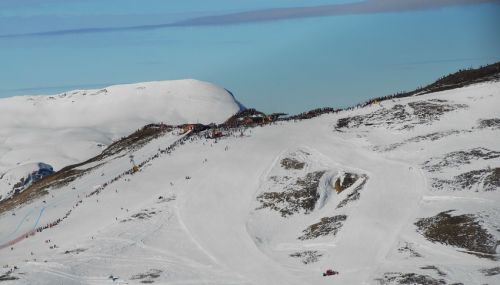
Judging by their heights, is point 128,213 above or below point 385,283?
above

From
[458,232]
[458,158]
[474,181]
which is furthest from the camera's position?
[458,158]

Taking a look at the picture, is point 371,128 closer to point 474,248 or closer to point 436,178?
point 436,178

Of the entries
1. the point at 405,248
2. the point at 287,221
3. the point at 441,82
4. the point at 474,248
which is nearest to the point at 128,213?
the point at 287,221

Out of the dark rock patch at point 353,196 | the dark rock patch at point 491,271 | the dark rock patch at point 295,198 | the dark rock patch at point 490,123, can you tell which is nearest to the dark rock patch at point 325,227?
the dark rock patch at point 353,196

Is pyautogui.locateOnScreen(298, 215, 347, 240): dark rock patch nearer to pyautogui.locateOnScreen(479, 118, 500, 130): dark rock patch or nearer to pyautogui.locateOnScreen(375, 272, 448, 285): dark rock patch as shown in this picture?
pyautogui.locateOnScreen(375, 272, 448, 285): dark rock patch

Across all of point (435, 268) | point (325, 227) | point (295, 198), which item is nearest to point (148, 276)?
point (325, 227)

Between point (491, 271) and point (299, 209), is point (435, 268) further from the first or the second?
point (299, 209)

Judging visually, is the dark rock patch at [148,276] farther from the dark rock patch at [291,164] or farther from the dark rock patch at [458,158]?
the dark rock patch at [458,158]

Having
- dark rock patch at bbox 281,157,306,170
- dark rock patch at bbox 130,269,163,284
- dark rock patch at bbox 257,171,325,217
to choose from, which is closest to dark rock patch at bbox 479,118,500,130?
dark rock patch at bbox 257,171,325,217
